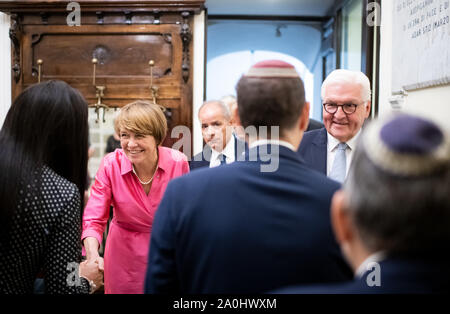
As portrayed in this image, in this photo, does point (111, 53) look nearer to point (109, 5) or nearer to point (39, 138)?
point (109, 5)

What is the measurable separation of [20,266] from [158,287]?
1.42 ft

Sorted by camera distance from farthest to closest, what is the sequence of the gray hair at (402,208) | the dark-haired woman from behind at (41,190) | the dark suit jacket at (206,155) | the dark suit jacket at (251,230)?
the dark suit jacket at (206,155) < the dark-haired woman from behind at (41,190) < the dark suit jacket at (251,230) < the gray hair at (402,208)

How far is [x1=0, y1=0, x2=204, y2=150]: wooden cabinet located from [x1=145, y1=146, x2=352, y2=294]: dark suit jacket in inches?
153

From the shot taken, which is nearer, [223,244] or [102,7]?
[223,244]

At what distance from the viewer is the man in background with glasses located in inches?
81.4

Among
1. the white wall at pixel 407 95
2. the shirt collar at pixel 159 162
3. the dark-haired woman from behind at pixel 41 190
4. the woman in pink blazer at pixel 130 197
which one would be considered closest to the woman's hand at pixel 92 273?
the dark-haired woman from behind at pixel 41 190

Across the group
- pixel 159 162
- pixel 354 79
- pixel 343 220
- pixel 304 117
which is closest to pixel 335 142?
pixel 354 79

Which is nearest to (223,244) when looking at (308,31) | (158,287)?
(158,287)

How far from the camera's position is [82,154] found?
143 cm

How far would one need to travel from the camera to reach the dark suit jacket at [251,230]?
98cm

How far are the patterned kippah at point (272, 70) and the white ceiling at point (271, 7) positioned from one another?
4286 mm

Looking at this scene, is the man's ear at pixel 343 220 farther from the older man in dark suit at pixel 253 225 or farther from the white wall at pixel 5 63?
the white wall at pixel 5 63

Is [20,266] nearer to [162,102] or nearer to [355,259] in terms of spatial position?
[355,259]

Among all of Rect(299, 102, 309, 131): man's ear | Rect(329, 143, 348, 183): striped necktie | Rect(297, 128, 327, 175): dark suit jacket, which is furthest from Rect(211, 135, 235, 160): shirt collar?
Rect(299, 102, 309, 131): man's ear
